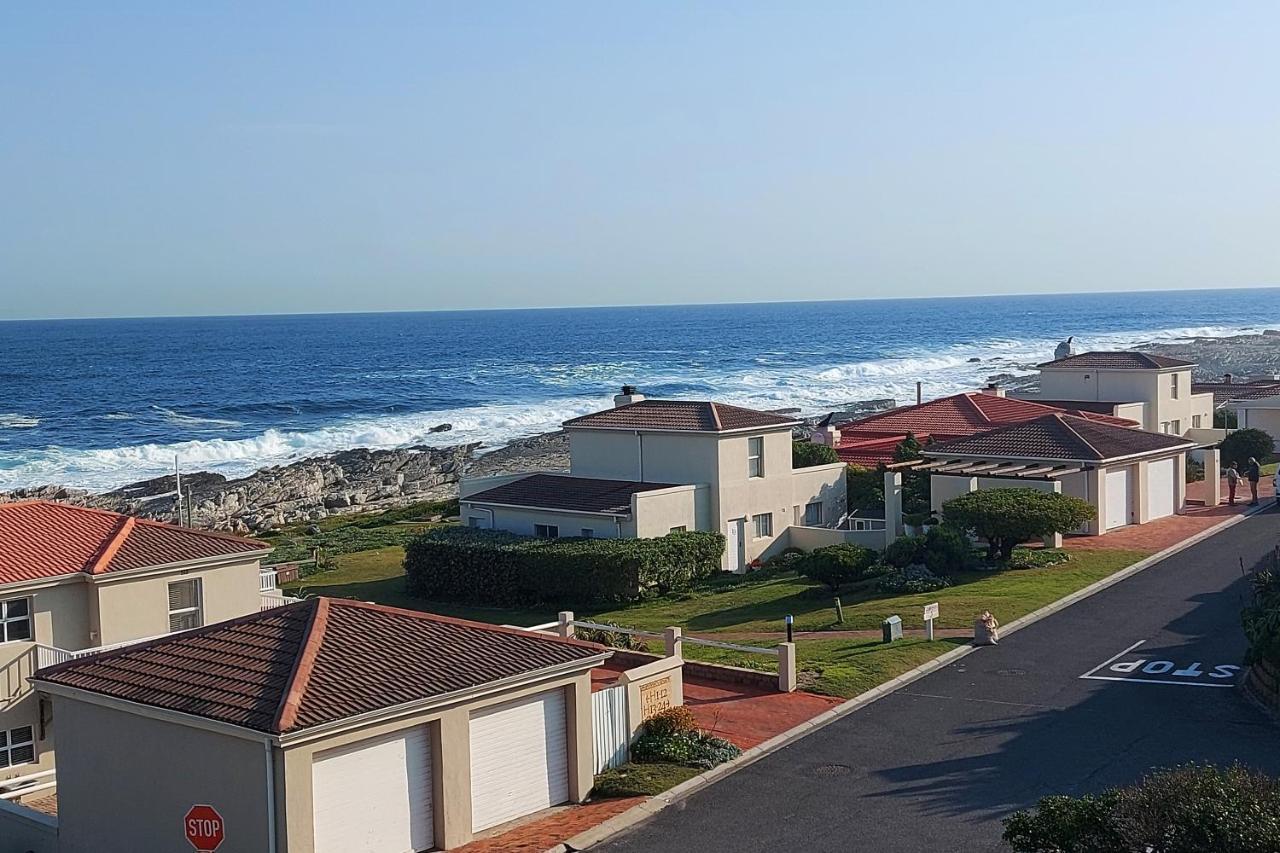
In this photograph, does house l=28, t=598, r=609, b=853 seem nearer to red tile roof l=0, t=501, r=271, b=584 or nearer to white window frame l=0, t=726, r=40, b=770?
white window frame l=0, t=726, r=40, b=770

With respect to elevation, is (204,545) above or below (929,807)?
above

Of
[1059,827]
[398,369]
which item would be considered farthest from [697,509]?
[398,369]

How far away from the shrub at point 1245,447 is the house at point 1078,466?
22.6 ft

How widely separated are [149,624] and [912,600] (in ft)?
54.3

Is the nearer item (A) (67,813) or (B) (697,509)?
(A) (67,813)

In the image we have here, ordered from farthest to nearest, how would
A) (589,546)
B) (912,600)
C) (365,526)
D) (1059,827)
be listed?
(365,526), (589,546), (912,600), (1059,827)

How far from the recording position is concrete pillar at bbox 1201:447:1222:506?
44719 millimetres

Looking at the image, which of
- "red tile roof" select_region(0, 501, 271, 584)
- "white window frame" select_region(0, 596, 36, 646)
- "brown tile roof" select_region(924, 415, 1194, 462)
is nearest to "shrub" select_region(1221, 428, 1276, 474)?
"brown tile roof" select_region(924, 415, 1194, 462)

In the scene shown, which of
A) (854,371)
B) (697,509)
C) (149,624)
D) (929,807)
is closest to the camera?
(929,807)

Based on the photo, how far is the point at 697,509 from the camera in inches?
1560

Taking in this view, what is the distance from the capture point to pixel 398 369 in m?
158

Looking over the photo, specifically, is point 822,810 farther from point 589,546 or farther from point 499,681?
point 589,546

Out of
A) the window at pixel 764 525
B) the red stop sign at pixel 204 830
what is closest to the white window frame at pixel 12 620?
the red stop sign at pixel 204 830

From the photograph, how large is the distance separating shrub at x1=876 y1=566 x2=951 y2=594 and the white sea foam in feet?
181
